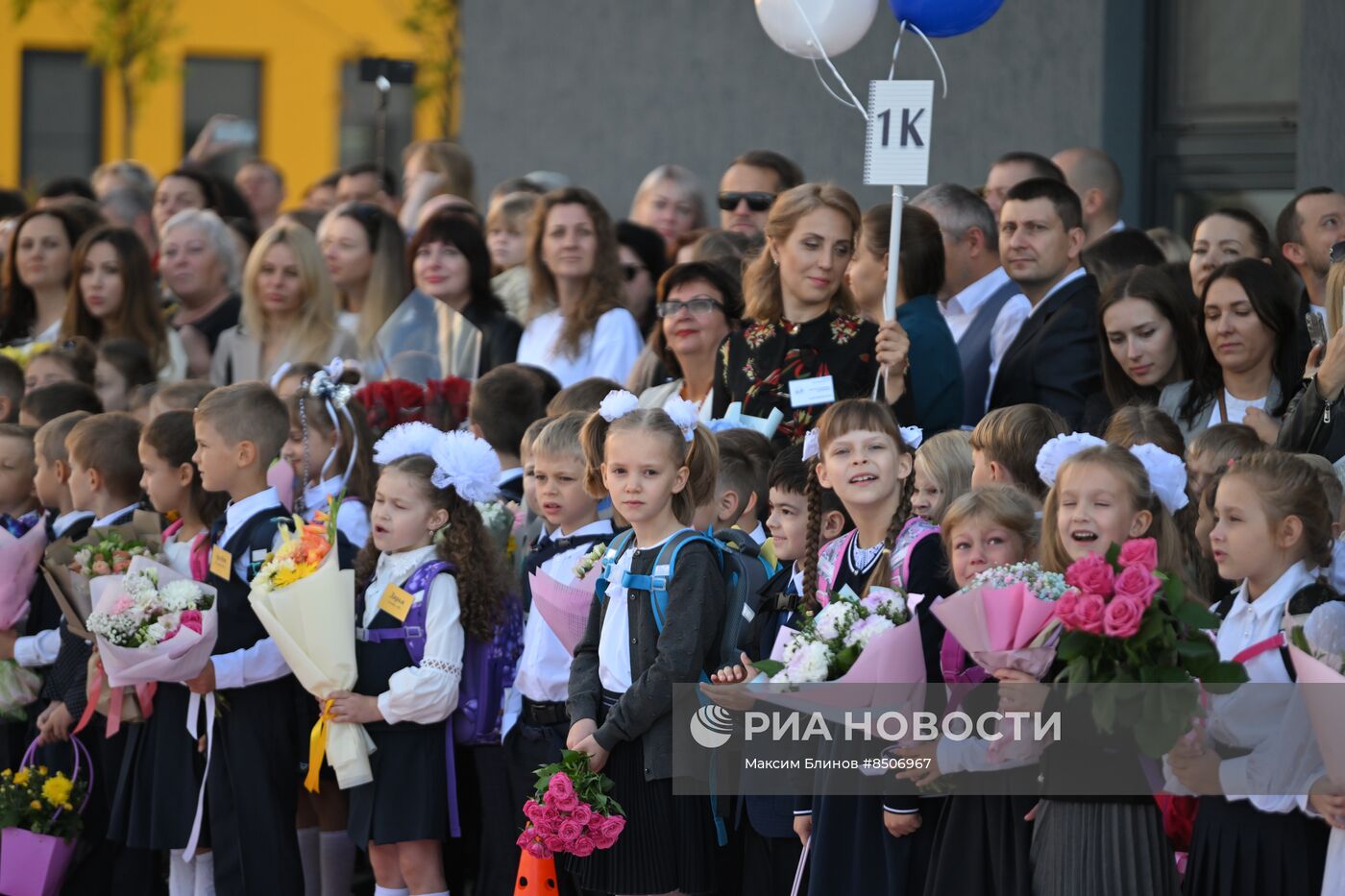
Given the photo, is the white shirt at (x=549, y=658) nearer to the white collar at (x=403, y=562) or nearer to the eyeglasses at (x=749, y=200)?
the white collar at (x=403, y=562)

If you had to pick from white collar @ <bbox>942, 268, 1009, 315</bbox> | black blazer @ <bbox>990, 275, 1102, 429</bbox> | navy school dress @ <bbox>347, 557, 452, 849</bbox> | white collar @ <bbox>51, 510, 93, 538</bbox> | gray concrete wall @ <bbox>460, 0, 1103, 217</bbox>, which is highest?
gray concrete wall @ <bbox>460, 0, 1103, 217</bbox>

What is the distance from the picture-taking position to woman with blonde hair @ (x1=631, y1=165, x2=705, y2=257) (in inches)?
392

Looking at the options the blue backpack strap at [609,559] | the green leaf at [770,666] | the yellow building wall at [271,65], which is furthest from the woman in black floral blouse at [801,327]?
the yellow building wall at [271,65]

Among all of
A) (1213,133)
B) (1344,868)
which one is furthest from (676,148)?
(1344,868)

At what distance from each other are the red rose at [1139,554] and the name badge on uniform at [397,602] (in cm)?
255

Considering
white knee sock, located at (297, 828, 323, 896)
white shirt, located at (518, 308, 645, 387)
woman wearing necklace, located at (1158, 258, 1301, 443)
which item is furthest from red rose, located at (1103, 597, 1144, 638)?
white shirt, located at (518, 308, 645, 387)

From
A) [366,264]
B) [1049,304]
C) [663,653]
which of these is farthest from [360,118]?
[663,653]

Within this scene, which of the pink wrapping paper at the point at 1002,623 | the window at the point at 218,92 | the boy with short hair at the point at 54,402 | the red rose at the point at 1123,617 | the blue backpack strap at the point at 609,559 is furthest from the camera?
the window at the point at 218,92

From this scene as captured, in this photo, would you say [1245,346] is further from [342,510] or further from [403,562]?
[342,510]

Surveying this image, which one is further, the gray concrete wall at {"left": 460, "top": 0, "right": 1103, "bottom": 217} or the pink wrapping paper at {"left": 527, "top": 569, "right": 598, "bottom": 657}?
the gray concrete wall at {"left": 460, "top": 0, "right": 1103, "bottom": 217}

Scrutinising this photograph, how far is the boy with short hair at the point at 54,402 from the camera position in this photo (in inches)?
314

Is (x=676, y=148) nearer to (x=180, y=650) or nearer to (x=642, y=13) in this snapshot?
(x=642, y=13)

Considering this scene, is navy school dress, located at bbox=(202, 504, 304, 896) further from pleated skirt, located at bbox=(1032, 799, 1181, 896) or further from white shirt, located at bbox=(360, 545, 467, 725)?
pleated skirt, located at bbox=(1032, 799, 1181, 896)

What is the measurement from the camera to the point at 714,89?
12.1 meters
